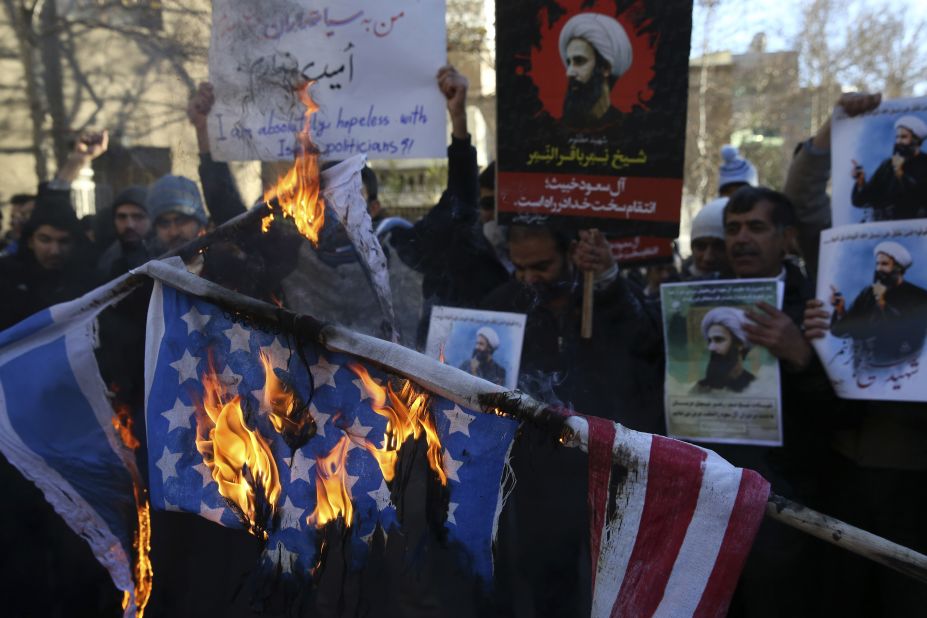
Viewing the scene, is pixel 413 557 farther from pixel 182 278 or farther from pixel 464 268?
pixel 464 268

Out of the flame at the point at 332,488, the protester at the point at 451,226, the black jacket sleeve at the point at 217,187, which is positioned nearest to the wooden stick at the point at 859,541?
the flame at the point at 332,488

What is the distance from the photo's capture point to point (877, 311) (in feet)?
8.65

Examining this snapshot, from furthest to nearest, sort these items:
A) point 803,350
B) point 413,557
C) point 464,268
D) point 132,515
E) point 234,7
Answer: point 464,268 < point 234,7 < point 803,350 < point 132,515 < point 413,557

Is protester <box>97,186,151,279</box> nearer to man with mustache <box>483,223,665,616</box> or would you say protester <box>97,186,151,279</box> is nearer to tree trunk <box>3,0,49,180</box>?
man with mustache <box>483,223,665,616</box>

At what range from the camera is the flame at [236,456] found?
199 cm

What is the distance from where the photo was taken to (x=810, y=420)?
9.20 ft

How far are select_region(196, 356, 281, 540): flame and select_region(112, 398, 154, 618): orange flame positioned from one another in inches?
20.1

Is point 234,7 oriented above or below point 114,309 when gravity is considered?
above

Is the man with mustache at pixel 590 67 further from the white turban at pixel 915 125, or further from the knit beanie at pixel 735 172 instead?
the knit beanie at pixel 735 172

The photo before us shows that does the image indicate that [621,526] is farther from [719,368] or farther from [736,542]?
[719,368]

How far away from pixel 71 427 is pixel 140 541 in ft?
1.36

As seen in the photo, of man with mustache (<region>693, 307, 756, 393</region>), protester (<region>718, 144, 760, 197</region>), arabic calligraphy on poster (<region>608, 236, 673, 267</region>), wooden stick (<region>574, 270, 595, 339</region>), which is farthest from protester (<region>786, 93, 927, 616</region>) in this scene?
protester (<region>718, 144, 760, 197</region>)

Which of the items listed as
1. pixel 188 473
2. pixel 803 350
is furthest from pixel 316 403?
pixel 803 350

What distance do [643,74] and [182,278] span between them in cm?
200
